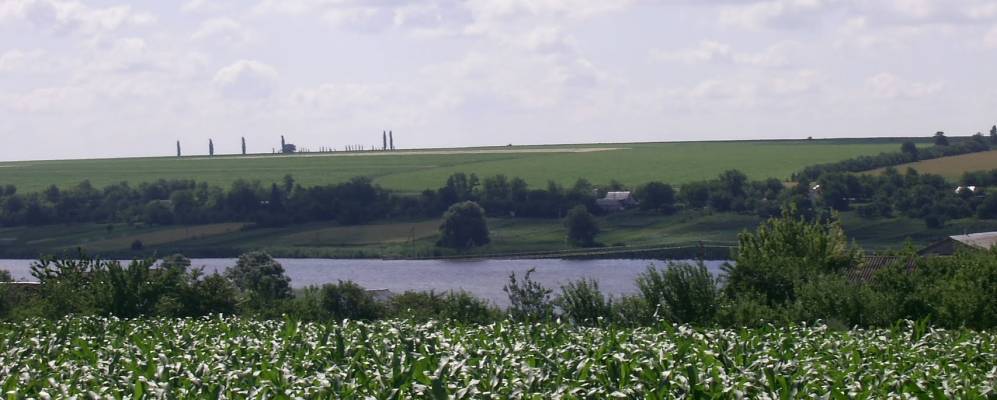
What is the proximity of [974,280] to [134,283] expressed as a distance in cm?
2144

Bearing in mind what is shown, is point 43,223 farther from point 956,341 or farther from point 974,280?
point 956,341

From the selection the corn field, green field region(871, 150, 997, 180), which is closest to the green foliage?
the corn field

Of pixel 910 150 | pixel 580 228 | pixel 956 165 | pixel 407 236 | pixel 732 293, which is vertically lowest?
pixel 407 236

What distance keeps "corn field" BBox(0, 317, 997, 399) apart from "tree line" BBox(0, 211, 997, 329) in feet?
27.4

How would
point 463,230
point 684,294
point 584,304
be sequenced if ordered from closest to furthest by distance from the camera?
point 684,294
point 584,304
point 463,230

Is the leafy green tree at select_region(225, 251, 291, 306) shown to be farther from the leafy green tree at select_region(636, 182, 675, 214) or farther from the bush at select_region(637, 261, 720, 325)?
the leafy green tree at select_region(636, 182, 675, 214)

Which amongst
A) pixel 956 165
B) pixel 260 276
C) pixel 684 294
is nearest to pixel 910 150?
pixel 956 165

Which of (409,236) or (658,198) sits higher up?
(658,198)

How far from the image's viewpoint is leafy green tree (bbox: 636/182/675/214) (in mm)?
139875

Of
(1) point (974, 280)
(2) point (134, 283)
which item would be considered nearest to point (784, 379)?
(1) point (974, 280)

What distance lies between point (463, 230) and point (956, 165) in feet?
177

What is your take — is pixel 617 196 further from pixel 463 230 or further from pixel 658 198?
pixel 463 230

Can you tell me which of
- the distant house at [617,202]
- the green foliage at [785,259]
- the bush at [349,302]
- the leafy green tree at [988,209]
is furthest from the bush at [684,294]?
the distant house at [617,202]

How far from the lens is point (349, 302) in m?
57.2
